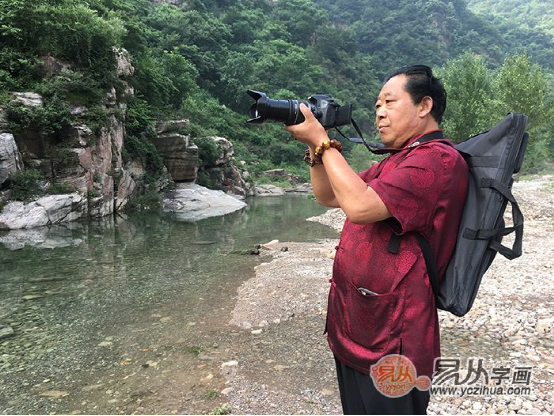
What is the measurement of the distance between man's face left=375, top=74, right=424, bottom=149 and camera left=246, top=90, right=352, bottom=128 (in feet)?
0.51

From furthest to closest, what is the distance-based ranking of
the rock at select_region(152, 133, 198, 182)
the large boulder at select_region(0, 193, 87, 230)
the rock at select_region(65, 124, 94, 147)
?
the rock at select_region(152, 133, 198, 182) → the rock at select_region(65, 124, 94, 147) → the large boulder at select_region(0, 193, 87, 230)

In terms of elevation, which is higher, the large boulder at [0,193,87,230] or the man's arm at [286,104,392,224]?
the man's arm at [286,104,392,224]

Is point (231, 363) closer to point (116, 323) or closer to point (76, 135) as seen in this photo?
point (116, 323)

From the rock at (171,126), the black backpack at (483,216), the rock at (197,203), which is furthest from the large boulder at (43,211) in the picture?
the black backpack at (483,216)

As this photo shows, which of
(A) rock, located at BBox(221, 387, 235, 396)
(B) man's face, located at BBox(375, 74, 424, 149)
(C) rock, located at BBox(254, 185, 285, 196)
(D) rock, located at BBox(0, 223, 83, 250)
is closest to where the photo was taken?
(B) man's face, located at BBox(375, 74, 424, 149)

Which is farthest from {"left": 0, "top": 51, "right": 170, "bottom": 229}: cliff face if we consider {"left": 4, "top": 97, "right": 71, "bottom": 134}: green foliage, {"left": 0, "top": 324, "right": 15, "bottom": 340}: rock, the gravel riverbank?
the gravel riverbank

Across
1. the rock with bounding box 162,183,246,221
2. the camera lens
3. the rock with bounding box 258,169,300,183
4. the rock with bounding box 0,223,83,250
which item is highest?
the camera lens

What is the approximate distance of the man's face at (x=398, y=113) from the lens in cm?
165

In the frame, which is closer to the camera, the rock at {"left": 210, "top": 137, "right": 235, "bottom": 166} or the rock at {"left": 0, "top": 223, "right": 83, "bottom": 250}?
the rock at {"left": 0, "top": 223, "right": 83, "bottom": 250}

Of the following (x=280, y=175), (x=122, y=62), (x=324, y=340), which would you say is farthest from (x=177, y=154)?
(x=324, y=340)

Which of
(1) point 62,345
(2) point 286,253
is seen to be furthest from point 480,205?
(2) point 286,253

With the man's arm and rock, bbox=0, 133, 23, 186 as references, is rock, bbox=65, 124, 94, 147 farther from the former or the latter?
the man's arm

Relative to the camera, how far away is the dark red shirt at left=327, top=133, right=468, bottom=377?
1.43m

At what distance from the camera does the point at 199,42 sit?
5722cm
